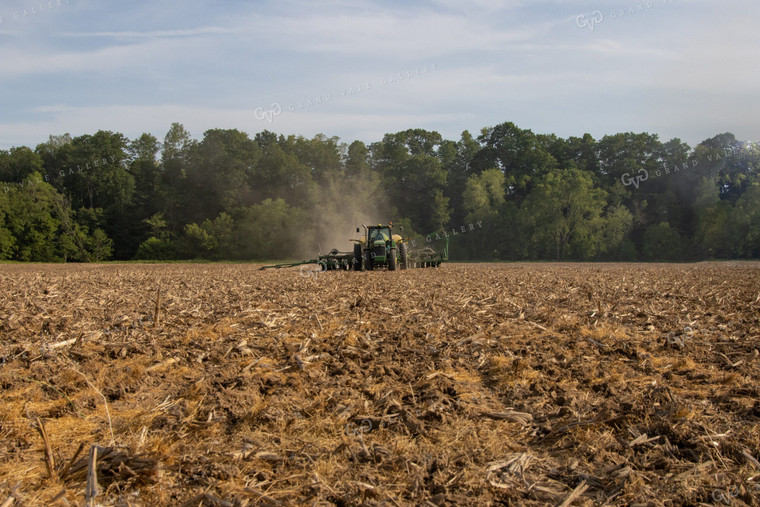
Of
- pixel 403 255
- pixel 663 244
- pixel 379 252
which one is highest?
pixel 379 252

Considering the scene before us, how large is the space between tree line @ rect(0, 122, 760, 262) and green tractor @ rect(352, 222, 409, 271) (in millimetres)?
30139

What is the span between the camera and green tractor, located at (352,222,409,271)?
91.7 ft

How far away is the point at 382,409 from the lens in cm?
558

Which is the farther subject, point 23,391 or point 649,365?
point 649,365

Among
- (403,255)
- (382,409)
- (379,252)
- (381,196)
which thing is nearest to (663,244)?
(381,196)

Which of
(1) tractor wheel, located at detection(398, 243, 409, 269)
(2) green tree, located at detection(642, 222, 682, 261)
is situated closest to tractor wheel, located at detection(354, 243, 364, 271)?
(1) tractor wheel, located at detection(398, 243, 409, 269)

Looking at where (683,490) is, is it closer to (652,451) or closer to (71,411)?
(652,451)

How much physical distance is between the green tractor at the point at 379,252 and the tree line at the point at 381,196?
3014cm

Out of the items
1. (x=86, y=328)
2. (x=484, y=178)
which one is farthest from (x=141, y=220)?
(x=86, y=328)

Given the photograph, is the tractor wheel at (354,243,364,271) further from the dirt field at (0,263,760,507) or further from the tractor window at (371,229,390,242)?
the dirt field at (0,263,760,507)

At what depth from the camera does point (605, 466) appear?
4.29m

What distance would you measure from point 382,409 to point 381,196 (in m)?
66.8

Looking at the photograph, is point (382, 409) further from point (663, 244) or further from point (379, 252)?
point (663, 244)

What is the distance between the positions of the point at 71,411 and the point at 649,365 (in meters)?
6.61
